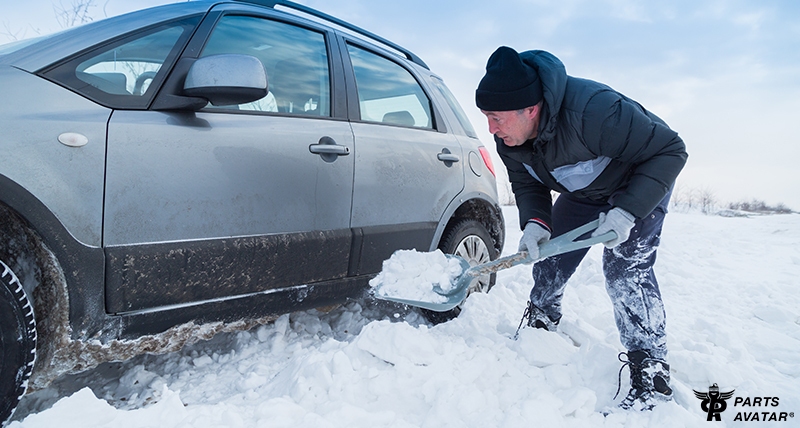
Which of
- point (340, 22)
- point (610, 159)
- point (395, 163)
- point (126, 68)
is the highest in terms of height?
point (340, 22)

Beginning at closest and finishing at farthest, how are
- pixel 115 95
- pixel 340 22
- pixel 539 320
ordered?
1. pixel 115 95
2. pixel 539 320
3. pixel 340 22

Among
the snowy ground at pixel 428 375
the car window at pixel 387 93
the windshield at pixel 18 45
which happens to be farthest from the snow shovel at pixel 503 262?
the windshield at pixel 18 45

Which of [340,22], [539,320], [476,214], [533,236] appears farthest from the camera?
[476,214]

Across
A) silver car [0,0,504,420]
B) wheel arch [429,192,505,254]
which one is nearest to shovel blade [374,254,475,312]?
silver car [0,0,504,420]

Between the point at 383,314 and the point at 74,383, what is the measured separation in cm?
172

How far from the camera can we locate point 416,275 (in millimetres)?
2494

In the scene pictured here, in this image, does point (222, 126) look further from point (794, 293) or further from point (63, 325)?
point (794, 293)

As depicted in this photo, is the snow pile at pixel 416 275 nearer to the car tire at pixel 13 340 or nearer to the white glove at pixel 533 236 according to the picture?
the white glove at pixel 533 236

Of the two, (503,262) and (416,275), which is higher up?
(503,262)

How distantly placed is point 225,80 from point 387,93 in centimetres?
134

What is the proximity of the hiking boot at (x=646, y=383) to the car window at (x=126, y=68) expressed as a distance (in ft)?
7.74

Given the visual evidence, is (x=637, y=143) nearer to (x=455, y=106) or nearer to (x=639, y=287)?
(x=639, y=287)

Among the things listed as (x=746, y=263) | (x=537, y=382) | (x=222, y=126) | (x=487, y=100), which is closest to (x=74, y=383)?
(x=222, y=126)

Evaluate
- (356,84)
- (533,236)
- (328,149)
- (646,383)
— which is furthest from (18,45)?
(646,383)
